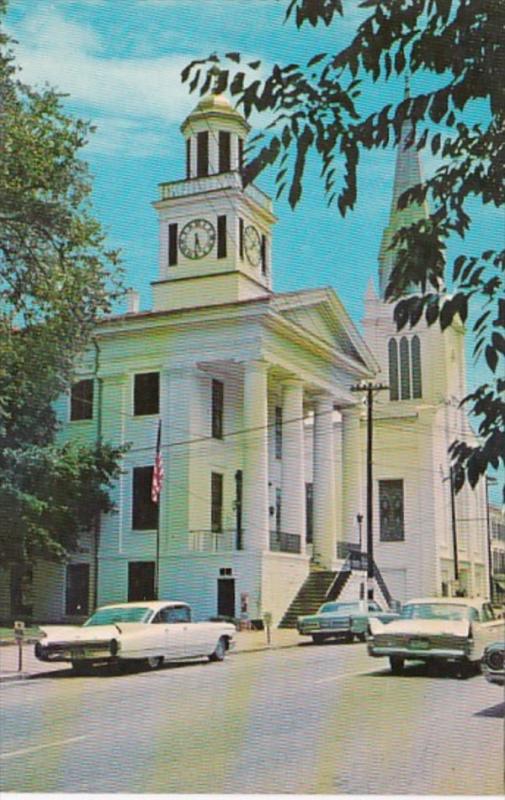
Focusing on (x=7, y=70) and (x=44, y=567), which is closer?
(x=44, y=567)

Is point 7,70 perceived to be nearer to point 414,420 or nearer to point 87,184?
point 87,184

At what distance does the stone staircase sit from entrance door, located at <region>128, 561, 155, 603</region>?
34cm

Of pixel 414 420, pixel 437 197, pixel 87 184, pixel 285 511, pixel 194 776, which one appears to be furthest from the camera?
pixel 87 184

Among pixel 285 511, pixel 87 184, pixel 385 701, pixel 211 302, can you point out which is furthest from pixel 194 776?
pixel 87 184

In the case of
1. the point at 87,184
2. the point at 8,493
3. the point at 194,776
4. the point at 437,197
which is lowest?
the point at 194,776

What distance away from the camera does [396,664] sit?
2.51 metres

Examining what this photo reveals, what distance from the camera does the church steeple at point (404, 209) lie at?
5.90ft

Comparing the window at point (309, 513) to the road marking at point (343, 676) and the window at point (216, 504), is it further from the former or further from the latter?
the road marking at point (343, 676)

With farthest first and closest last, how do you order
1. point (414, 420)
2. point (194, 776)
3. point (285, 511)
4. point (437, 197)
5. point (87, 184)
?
point (87, 184) < point (285, 511) < point (414, 420) < point (194, 776) < point (437, 197)

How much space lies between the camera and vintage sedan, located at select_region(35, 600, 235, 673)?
2537 millimetres

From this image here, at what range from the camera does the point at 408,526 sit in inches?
101

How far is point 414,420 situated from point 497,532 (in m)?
0.33

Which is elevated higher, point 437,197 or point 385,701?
point 437,197

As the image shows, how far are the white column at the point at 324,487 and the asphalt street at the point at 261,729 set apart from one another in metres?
0.24
